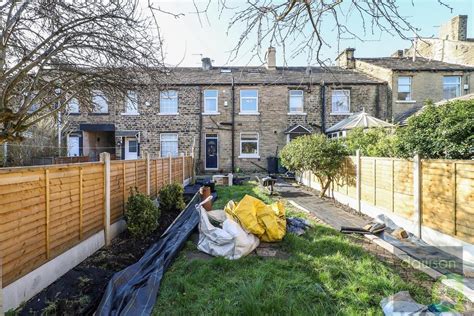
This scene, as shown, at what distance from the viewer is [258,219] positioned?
5.30 meters

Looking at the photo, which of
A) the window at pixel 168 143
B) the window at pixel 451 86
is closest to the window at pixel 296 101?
the window at pixel 168 143

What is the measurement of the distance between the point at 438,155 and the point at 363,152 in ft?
11.9

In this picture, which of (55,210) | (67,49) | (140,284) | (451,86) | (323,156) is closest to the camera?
(140,284)

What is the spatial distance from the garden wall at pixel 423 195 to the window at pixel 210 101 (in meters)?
12.7

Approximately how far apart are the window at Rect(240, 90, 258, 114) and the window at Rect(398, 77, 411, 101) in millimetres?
9611

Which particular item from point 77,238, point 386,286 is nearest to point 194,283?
point 77,238

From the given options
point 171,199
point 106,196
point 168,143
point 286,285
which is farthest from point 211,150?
point 286,285

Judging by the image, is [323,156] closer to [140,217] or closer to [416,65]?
[140,217]

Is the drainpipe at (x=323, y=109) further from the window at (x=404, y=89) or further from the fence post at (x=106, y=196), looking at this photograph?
the fence post at (x=106, y=196)

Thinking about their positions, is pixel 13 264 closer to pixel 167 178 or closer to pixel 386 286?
pixel 386 286

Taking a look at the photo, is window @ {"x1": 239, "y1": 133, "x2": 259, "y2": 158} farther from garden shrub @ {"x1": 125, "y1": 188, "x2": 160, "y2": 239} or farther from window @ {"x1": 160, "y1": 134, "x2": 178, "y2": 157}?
garden shrub @ {"x1": 125, "y1": 188, "x2": 160, "y2": 239}

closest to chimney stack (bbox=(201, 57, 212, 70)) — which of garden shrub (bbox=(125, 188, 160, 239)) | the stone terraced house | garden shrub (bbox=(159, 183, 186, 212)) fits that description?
the stone terraced house

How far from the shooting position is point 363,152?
9.12 meters

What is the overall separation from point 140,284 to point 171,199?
4416 millimetres
